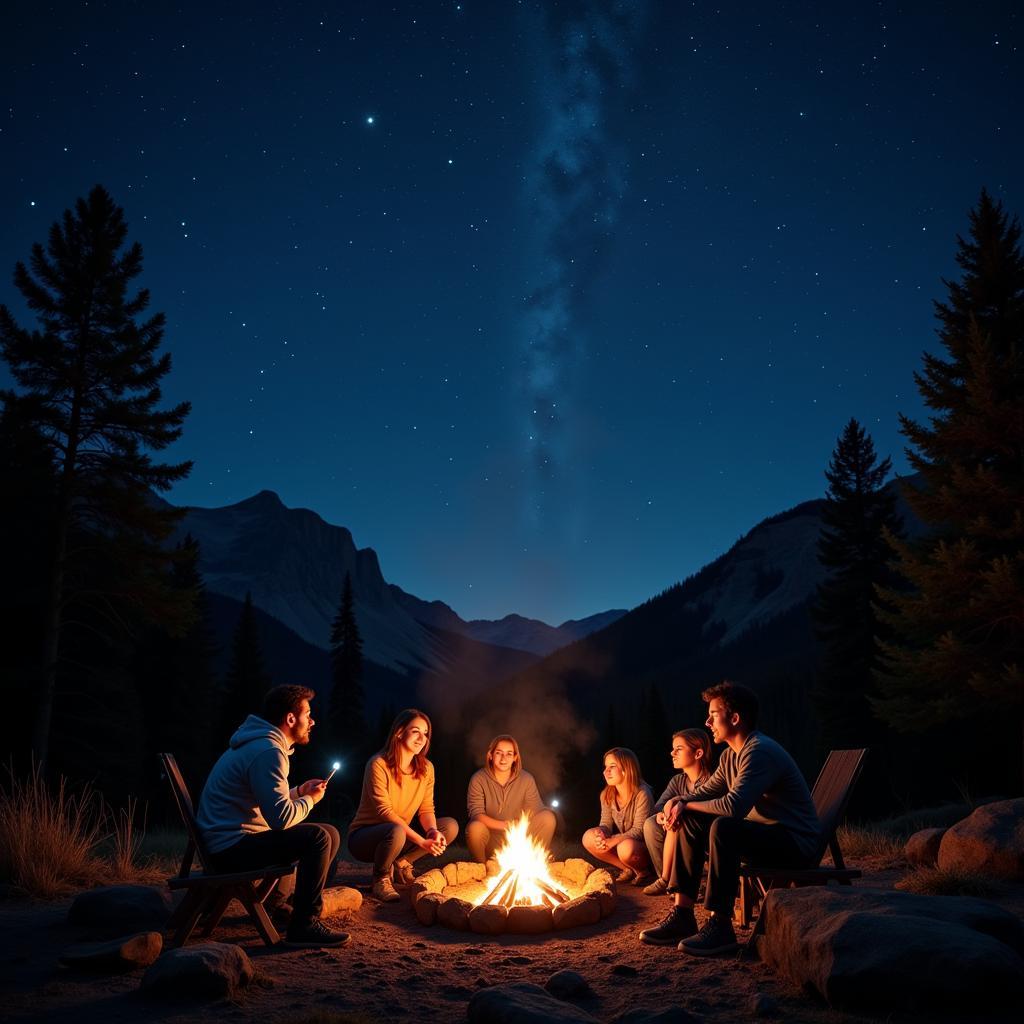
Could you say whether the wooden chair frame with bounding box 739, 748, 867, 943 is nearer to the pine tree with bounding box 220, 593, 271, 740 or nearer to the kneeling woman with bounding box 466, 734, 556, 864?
the kneeling woman with bounding box 466, 734, 556, 864

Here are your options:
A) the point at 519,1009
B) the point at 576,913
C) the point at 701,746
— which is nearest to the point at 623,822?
the point at 701,746

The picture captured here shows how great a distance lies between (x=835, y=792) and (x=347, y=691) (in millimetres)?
45966

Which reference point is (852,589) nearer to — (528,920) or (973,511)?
(973,511)

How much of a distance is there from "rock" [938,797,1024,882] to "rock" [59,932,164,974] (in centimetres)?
676

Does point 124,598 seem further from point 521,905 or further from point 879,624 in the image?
point 879,624

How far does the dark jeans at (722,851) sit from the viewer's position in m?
5.14

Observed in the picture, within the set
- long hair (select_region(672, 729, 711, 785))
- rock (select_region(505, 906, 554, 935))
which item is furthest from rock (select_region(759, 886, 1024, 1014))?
long hair (select_region(672, 729, 711, 785))

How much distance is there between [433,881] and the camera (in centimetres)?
707

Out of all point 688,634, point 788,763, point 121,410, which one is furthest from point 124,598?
point 688,634

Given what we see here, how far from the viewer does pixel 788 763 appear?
548cm

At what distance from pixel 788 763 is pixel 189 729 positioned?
33.6 metres

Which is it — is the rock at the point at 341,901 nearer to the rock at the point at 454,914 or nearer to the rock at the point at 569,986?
the rock at the point at 454,914

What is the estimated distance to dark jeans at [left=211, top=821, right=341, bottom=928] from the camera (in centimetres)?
519

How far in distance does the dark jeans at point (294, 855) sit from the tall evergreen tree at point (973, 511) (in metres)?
13.5
